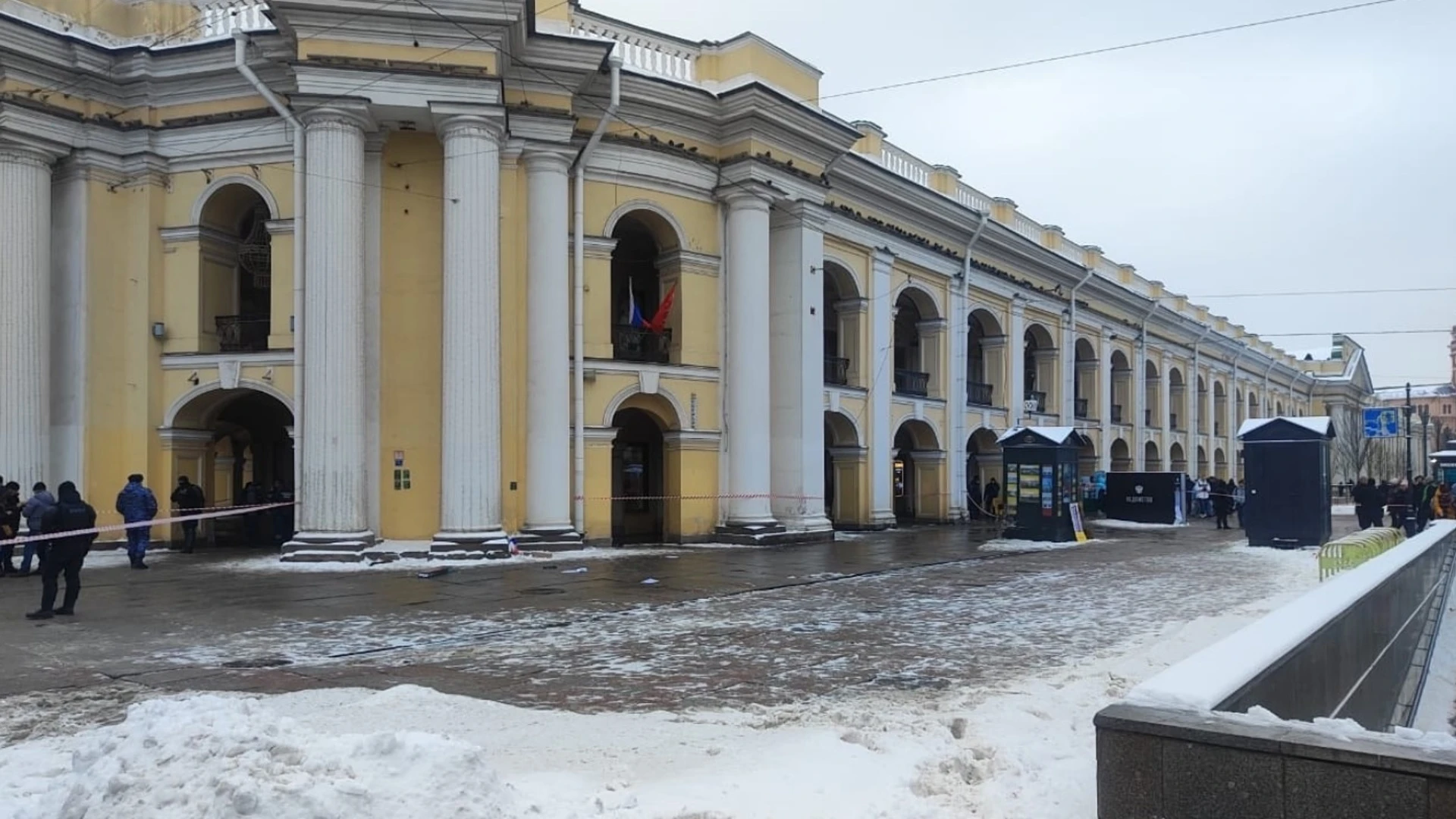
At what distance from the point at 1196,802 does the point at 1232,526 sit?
30.6 meters

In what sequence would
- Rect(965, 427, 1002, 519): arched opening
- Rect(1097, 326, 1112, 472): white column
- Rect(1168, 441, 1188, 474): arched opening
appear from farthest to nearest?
Rect(1168, 441, 1188, 474): arched opening → Rect(1097, 326, 1112, 472): white column → Rect(965, 427, 1002, 519): arched opening

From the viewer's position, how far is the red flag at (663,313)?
21078 mm

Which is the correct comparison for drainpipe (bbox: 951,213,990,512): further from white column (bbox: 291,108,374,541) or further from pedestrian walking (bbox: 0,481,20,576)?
pedestrian walking (bbox: 0,481,20,576)

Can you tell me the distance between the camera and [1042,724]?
6.32 m

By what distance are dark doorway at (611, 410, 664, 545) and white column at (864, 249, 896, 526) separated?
6120 mm

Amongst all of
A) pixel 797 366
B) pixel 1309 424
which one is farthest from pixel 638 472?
pixel 1309 424

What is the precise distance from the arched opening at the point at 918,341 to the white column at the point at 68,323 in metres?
19.3

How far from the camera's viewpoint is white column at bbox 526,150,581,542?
736 inches

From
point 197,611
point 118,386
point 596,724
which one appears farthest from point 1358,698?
point 118,386

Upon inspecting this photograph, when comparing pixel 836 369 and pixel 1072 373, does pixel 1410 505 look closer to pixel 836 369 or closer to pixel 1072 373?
pixel 1072 373

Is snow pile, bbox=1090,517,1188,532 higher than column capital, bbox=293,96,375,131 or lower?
lower

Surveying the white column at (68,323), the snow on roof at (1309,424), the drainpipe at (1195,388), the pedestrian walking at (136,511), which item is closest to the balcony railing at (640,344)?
the pedestrian walking at (136,511)

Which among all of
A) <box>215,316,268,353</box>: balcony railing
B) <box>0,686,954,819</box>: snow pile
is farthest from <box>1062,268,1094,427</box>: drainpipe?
<box>0,686,954,819</box>: snow pile

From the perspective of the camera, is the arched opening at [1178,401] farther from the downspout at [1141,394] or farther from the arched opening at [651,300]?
the arched opening at [651,300]
